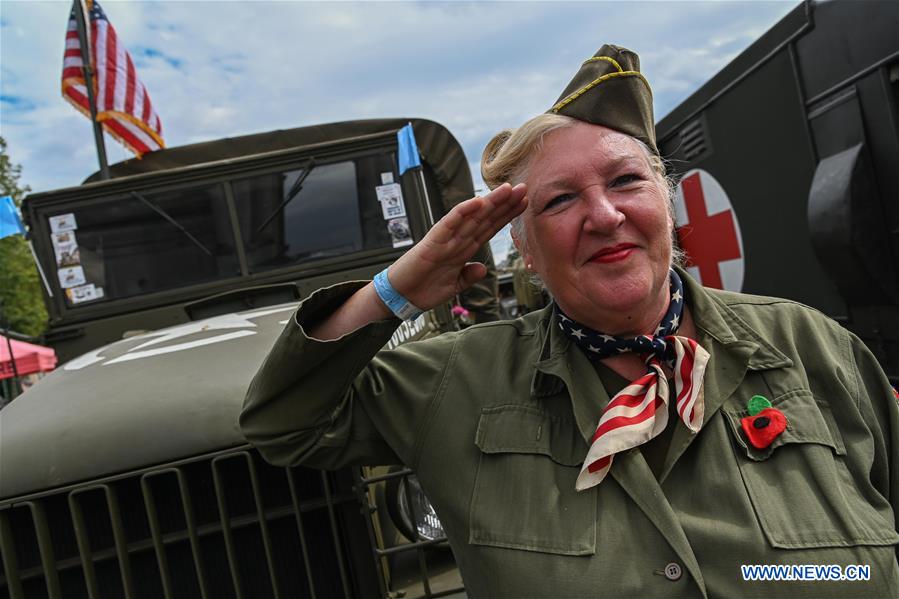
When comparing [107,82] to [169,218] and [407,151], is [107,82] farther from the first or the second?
[407,151]

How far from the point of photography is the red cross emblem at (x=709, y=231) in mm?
4188

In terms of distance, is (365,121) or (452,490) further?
(365,121)

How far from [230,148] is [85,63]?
1.23 meters

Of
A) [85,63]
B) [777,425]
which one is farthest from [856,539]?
[85,63]

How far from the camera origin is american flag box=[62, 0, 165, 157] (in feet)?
17.3

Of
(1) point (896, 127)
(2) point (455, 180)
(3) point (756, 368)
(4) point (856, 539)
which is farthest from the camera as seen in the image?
(2) point (455, 180)

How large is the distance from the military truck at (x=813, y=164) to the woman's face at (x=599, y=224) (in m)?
1.91

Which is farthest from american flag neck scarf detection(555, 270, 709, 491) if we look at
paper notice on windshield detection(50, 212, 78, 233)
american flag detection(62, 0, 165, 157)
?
american flag detection(62, 0, 165, 157)

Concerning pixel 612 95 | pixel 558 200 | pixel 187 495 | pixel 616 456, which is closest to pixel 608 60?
pixel 612 95

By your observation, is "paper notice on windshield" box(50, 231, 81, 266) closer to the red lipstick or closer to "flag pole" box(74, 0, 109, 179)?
"flag pole" box(74, 0, 109, 179)

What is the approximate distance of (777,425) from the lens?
1.24 meters

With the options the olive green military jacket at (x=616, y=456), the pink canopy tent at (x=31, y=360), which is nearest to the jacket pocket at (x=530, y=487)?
the olive green military jacket at (x=616, y=456)

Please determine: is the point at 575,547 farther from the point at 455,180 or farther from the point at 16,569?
the point at 455,180

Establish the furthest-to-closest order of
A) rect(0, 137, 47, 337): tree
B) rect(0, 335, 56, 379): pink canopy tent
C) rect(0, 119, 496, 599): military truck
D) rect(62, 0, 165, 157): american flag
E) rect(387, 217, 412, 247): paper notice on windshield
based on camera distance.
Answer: rect(0, 137, 47, 337): tree
rect(0, 335, 56, 379): pink canopy tent
rect(62, 0, 165, 157): american flag
rect(387, 217, 412, 247): paper notice on windshield
rect(0, 119, 496, 599): military truck
